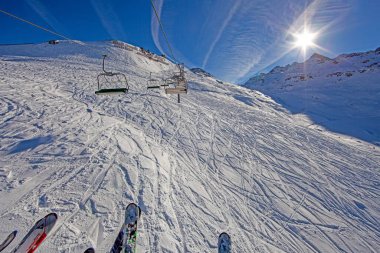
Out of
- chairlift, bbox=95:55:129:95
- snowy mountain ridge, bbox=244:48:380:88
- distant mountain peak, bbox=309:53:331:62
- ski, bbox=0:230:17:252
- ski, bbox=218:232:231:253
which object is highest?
distant mountain peak, bbox=309:53:331:62

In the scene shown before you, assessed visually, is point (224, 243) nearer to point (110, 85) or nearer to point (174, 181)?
point (174, 181)

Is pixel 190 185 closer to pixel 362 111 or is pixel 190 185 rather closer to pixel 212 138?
pixel 212 138

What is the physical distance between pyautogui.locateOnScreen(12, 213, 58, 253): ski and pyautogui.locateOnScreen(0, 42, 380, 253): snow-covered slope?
18 cm

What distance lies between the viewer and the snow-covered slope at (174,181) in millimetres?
4676

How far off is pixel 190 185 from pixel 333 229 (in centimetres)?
400

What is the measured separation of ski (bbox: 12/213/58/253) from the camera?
3.61 m

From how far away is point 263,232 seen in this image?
5.16m

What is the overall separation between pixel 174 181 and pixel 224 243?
2.63 meters

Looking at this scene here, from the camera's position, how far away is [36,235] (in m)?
3.80

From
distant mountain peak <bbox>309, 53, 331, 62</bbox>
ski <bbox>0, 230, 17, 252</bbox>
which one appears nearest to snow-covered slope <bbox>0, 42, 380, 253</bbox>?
ski <bbox>0, 230, 17, 252</bbox>

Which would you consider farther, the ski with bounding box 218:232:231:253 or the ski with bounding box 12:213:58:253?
the ski with bounding box 218:232:231:253

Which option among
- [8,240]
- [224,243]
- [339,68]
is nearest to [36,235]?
[8,240]

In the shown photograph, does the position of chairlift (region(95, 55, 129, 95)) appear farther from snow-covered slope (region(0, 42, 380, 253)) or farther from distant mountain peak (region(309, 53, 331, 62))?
distant mountain peak (region(309, 53, 331, 62))

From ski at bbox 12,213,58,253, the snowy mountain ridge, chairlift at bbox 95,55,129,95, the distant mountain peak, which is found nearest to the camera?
ski at bbox 12,213,58,253
